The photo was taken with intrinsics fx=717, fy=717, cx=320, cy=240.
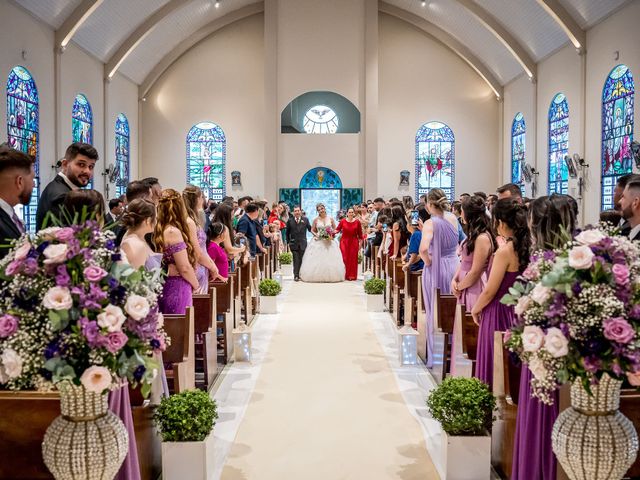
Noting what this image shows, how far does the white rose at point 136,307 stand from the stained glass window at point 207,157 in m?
21.6

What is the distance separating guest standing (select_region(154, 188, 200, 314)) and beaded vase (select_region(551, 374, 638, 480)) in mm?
3376

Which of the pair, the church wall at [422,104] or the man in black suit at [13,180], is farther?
the church wall at [422,104]

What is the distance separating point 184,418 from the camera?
389 cm

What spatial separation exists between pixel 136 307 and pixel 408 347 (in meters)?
5.00

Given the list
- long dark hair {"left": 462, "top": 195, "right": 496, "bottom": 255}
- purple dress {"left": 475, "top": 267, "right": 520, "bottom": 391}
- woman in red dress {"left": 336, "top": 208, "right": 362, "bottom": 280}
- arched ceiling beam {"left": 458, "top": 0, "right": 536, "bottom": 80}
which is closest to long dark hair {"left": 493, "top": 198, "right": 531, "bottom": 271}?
purple dress {"left": 475, "top": 267, "right": 520, "bottom": 391}

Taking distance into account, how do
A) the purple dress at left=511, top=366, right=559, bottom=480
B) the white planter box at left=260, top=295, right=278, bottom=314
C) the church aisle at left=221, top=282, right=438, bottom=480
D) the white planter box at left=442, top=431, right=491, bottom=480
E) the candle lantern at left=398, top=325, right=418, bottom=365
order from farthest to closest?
the white planter box at left=260, top=295, right=278, bottom=314
the candle lantern at left=398, top=325, right=418, bottom=365
the church aisle at left=221, top=282, right=438, bottom=480
the white planter box at left=442, top=431, right=491, bottom=480
the purple dress at left=511, top=366, right=559, bottom=480

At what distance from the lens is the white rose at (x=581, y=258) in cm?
239

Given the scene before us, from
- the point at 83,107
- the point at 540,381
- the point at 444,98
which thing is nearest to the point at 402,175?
the point at 444,98

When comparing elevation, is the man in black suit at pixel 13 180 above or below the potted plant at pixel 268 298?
above

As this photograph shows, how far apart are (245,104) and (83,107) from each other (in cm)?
629

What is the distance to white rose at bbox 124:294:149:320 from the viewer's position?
238cm

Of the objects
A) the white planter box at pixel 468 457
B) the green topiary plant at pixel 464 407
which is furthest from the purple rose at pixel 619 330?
the white planter box at pixel 468 457

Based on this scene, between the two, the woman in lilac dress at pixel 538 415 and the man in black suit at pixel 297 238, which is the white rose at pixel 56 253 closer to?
the woman in lilac dress at pixel 538 415

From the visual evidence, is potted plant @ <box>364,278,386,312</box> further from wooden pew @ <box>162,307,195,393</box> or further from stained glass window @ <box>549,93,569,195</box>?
stained glass window @ <box>549,93,569,195</box>
